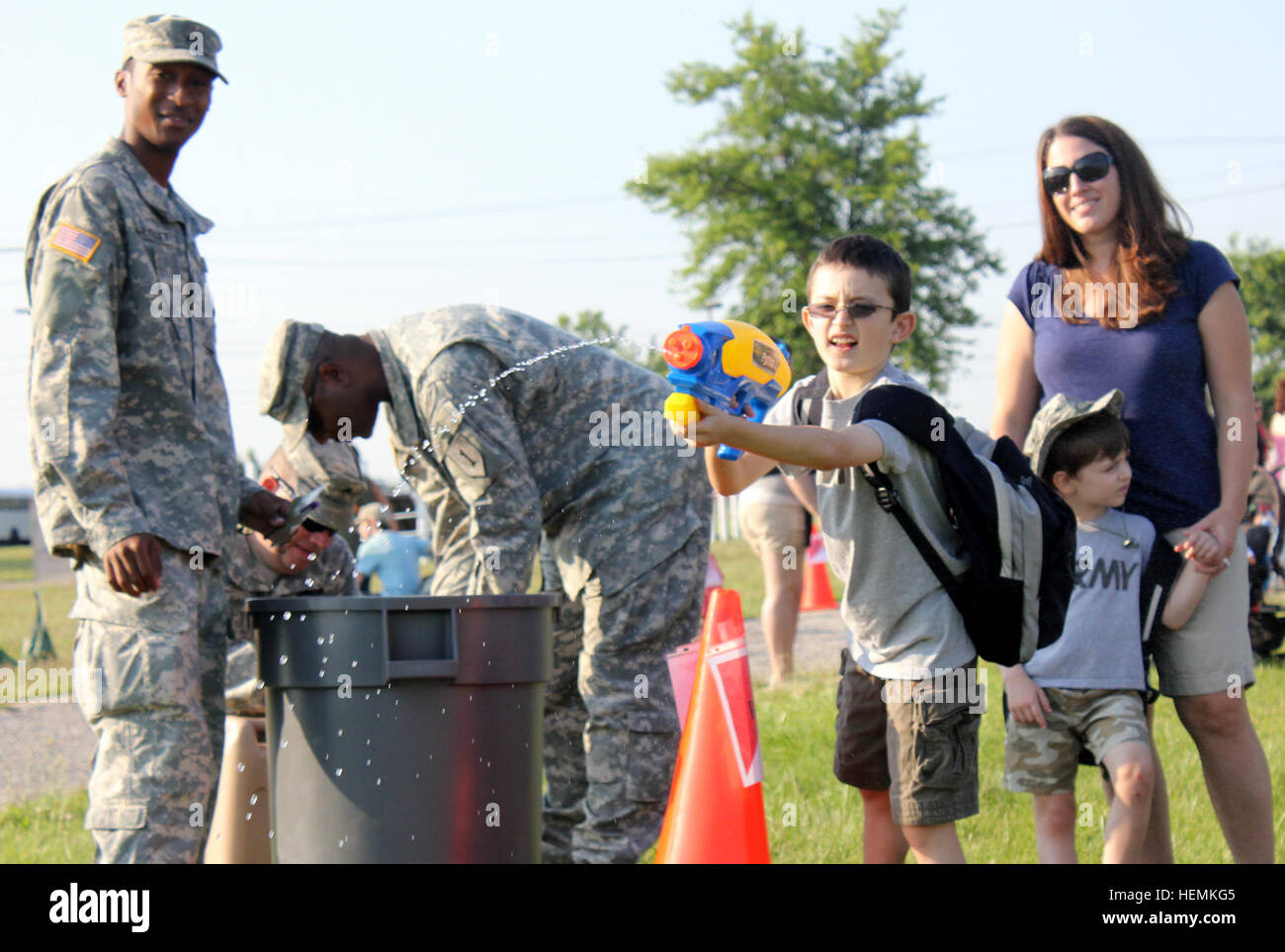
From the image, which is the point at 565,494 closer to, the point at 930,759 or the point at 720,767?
the point at 720,767

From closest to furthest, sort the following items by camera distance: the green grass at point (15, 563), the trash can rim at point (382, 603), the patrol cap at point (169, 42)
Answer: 1. the trash can rim at point (382, 603)
2. the patrol cap at point (169, 42)
3. the green grass at point (15, 563)

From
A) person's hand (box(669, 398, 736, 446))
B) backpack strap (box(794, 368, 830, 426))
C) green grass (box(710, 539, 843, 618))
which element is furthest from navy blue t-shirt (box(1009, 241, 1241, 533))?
green grass (box(710, 539, 843, 618))

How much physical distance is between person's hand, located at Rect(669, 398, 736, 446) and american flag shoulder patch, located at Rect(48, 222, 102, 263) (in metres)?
1.64

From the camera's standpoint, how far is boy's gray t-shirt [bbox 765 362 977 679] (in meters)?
2.90

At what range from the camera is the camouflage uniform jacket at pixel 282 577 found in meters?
4.22

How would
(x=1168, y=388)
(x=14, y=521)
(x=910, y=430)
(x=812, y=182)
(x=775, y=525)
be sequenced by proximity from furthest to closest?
(x=14, y=521) < (x=812, y=182) < (x=775, y=525) < (x=1168, y=388) < (x=910, y=430)

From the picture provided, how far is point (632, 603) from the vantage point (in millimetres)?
4055

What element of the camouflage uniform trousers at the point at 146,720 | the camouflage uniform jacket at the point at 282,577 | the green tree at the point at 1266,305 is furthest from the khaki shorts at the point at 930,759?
the green tree at the point at 1266,305

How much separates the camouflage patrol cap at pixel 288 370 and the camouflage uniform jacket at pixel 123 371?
171mm

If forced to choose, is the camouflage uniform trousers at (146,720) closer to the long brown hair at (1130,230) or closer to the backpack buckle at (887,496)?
the backpack buckle at (887,496)

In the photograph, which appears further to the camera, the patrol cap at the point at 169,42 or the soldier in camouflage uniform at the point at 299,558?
the soldier in camouflage uniform at the point at 299,558

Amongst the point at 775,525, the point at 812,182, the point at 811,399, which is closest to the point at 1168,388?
the point at 811,399

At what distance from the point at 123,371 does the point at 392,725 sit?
3.89 ft

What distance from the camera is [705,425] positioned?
2.44 metres
